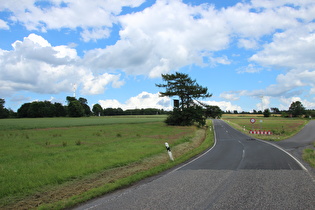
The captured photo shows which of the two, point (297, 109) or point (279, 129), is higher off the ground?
point (297, 109)

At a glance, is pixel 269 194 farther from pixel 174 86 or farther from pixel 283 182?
pixel 174 86

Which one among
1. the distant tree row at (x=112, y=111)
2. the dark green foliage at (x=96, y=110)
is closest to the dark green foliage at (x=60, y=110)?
the distant tree row at (x=112, y=111)

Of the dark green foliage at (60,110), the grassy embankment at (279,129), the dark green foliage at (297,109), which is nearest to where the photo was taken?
the grassy embankment at (279,129)

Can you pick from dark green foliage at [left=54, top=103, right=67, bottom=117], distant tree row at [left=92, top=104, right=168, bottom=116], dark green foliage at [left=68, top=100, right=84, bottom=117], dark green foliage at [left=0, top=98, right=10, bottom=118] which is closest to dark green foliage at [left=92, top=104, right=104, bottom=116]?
distant tree row at [left=92, top=104, right=168, bottom=116]

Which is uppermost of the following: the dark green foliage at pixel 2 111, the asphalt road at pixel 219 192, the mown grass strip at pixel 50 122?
the dark green foliage at pixel 2 111

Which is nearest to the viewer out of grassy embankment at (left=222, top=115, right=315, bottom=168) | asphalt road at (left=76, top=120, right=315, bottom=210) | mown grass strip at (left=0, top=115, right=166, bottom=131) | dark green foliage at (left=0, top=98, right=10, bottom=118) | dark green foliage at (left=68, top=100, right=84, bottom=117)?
asphalt road at (left=76, top=120, right=315, bottom=210)

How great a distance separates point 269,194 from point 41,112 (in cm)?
14522

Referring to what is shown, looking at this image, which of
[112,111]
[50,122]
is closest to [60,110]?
[112,111]

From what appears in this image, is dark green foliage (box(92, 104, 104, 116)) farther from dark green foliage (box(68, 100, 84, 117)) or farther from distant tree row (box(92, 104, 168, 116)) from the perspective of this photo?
dark green foliage (box(68, 100, 84, 117))

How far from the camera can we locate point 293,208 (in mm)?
5438

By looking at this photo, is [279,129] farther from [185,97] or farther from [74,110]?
[74,110]

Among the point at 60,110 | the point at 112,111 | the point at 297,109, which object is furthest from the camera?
the point at 112,111

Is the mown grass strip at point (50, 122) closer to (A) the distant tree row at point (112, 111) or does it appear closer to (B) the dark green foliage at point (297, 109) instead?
(A) the distant tree row at point (112, 111)

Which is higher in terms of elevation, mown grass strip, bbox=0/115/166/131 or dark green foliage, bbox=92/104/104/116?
dark green foliage, bbox=92/104/104/116
